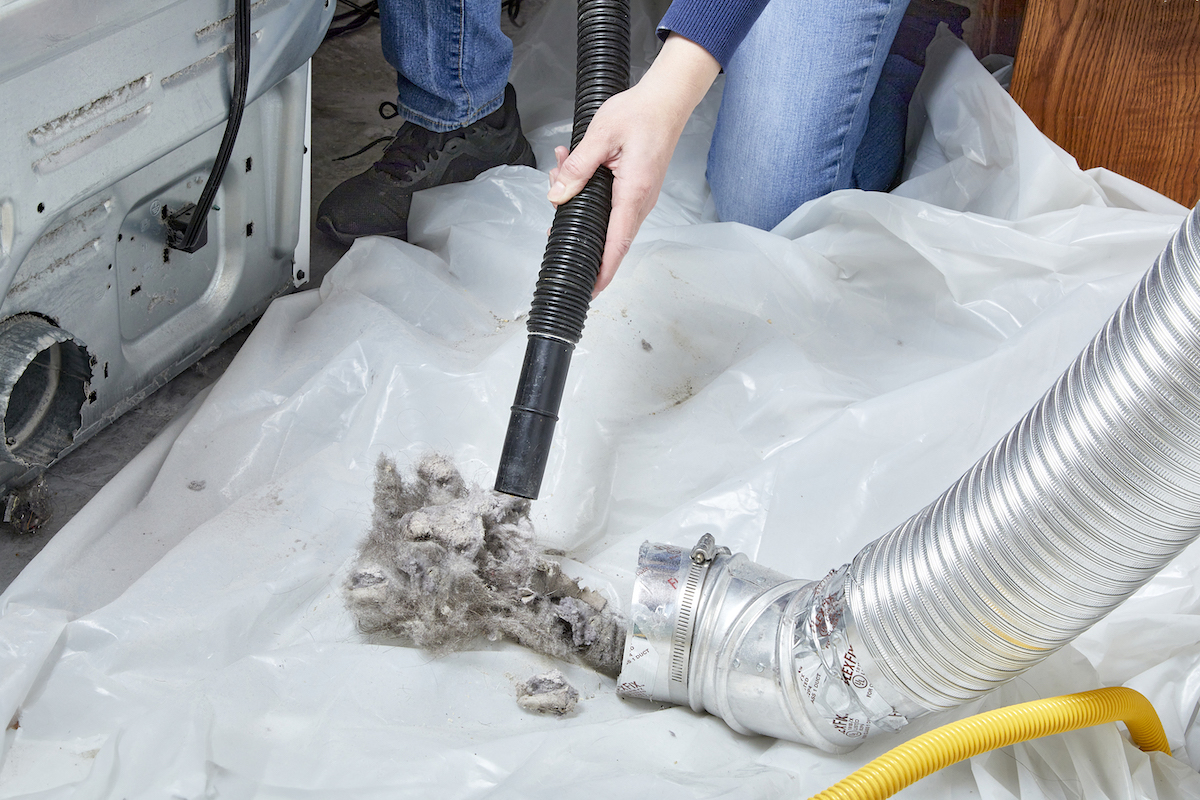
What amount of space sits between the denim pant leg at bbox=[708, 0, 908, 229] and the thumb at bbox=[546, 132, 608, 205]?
46cm

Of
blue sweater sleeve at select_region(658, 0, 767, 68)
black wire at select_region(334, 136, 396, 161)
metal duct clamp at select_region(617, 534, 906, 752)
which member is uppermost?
blue sweater sleeve at select_region(658, 0, 767, 68)

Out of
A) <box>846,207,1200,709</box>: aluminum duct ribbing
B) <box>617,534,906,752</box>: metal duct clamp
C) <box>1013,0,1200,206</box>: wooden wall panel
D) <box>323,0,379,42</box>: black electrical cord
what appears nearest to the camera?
<box>846,207,1200,709</box>: aluminum duct ribbing

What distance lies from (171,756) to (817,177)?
935 millimetres

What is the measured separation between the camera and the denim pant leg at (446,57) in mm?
1106

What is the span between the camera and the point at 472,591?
0.67m

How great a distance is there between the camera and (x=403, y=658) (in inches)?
25.8

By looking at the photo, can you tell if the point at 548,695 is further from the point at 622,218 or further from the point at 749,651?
the point at 622,218

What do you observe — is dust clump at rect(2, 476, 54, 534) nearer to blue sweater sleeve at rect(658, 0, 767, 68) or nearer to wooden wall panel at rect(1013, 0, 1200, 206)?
blue sweater sleeve at rect(658, 0, 767, 68)

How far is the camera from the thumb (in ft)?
2.36

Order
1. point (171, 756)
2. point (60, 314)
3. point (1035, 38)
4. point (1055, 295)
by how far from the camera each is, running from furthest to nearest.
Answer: point (1035, 38) < point (1055, 295) < point (60, 314) < point (171, 756)

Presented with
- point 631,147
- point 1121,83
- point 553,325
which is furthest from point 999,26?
point 553,325

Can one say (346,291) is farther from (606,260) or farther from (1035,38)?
(1035,38)

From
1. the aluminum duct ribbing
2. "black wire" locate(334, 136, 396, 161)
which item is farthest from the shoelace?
the aluminum duct ribbing

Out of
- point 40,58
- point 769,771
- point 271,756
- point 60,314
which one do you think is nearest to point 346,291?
point 60,314
